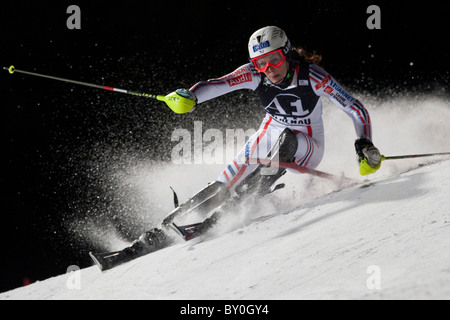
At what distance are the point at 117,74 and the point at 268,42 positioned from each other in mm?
3679

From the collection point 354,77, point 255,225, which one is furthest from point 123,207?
point 354,77

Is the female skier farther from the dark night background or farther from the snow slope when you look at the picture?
the dark night background

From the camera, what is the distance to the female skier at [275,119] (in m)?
3.32

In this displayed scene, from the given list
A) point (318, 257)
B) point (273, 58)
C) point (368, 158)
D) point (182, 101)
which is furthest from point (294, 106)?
point (318, 257)

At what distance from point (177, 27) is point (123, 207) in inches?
110

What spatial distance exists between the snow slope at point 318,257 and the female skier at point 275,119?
0.25 meters

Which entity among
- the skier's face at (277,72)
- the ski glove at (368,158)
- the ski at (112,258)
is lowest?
the ski at (112,258)

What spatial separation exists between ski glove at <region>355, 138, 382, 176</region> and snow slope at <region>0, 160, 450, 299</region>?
0.50 ft

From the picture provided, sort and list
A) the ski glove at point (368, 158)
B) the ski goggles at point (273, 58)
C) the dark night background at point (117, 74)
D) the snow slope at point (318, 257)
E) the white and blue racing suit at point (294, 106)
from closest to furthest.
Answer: the snow slope at point (318, 257) → the ski glove at point (368, 158) → the ski goggles at point (273, 58) → the white and blue racing suit at point (294, 106) → the dark night background at point (117, 74)

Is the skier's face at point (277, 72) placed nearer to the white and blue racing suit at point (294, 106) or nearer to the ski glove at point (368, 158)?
the white and blue racing suit at point (294, 106)

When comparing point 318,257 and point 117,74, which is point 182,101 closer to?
point 318,257

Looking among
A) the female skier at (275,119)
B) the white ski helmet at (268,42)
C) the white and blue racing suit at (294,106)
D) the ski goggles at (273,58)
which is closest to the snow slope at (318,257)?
the female skier at (275,119)

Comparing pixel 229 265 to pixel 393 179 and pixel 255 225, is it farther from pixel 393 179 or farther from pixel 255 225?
pixel 393 179
